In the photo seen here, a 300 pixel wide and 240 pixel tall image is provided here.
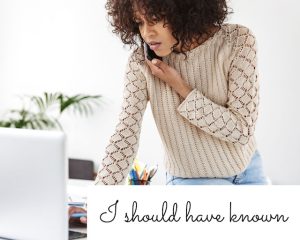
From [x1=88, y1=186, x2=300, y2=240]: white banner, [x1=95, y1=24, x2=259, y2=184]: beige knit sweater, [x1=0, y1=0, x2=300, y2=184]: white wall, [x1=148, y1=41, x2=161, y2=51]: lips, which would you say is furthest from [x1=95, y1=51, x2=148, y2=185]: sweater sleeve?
[x1=0, y1=0, x2=300, y2=184]: white wall

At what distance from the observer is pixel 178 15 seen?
1502 millimetres

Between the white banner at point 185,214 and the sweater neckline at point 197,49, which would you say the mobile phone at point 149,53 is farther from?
the white banner at point 185,214

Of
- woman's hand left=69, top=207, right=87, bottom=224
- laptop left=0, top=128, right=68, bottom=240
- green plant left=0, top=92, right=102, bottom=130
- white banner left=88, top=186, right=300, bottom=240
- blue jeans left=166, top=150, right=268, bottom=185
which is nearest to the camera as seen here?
white banner left=88, top=186, right=300, bottom=240

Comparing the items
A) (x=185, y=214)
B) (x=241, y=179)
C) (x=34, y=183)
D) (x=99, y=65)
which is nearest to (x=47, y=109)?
(x=99, y=65)

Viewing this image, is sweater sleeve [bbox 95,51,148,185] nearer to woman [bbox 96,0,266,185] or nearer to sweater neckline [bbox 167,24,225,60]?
woman [bbox 96,0,266,185]

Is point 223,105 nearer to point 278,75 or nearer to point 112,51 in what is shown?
point 278,75

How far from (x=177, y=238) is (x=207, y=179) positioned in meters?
0.59

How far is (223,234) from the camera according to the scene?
112 centimetres

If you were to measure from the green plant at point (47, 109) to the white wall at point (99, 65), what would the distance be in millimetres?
64

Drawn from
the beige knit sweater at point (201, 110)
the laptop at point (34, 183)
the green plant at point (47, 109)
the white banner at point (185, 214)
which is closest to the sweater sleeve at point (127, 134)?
the beige knit sweater at point (201, 110)

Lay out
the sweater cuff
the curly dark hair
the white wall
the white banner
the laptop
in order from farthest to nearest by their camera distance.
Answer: the white wall → the sweater cuff → the curly dark hair → the laptop → the white banner

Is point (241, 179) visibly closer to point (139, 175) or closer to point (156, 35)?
point (139, 175)

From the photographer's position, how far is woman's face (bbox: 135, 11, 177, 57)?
1.52m

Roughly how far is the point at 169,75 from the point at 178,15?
18cm
